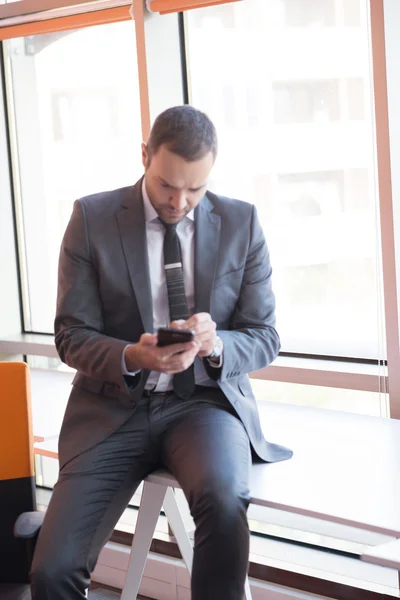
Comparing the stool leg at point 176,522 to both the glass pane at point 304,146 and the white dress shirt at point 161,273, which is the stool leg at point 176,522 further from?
the glass pane at point 304,146

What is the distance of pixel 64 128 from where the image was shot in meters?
3.65

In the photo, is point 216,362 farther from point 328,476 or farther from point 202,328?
point 328,476

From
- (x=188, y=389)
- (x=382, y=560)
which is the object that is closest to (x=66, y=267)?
(x=188, y=389)

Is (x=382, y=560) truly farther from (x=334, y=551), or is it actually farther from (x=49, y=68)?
(x=49, y=68)

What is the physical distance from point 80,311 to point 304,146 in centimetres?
118

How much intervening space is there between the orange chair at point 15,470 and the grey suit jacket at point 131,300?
126 millimetres

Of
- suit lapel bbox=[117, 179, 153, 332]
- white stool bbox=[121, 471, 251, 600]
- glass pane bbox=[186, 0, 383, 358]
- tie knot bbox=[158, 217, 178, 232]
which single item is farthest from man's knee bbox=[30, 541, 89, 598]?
glass pane bbox=[186, 0, 383, 358]

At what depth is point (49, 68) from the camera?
3656mm

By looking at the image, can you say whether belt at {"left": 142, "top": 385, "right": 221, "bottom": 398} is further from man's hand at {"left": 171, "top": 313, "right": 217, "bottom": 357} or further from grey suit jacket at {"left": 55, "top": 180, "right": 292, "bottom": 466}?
man's hand at {"left": 171, "top": 313, "right": 217, "bottom": 357}

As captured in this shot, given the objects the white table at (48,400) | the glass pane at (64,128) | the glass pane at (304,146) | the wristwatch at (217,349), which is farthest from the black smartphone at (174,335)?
the glass pane at (64,128)

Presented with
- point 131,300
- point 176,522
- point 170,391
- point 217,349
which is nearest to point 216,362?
point 217,349

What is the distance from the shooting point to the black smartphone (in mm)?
1840

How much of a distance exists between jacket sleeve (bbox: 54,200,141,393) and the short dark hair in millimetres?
340

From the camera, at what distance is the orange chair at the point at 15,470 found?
2.09 m
